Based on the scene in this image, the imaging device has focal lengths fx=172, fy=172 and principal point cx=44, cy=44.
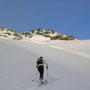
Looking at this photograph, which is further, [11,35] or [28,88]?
[11,35]

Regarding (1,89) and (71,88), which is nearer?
(1,89)

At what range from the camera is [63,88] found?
787cm

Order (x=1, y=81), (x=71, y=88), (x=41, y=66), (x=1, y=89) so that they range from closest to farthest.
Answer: (x=1, y=89) < (x=1, y=81) < (x=71, y=88) < (x=41, y=66)

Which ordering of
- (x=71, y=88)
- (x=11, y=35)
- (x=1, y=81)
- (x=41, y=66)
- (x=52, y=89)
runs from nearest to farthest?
(x=1, y=81)
(x=52, y=89)
(x=71, y=88)
(x=41, y=66)
(x=11, y=35)

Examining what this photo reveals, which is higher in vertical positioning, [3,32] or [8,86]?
[3,32]

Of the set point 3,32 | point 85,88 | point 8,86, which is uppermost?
point 3,32

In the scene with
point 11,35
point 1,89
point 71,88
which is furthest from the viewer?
point 11,35

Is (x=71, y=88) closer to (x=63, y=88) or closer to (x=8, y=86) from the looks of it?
(x=63, y=88)

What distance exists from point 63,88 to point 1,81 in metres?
2.81

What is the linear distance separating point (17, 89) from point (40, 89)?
1.11 meters

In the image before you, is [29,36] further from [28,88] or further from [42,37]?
[28,88]

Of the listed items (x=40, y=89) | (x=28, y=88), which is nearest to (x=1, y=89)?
(x=28, y=88)

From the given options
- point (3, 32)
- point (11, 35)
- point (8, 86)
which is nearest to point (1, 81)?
point (8, 86)

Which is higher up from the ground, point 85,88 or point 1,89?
point 1,89
